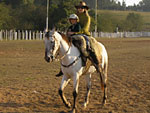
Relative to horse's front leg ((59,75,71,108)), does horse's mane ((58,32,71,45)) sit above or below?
above

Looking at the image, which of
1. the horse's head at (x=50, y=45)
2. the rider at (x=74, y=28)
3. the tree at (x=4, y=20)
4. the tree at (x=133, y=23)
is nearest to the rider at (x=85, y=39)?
the rider at (x=74, y=28)

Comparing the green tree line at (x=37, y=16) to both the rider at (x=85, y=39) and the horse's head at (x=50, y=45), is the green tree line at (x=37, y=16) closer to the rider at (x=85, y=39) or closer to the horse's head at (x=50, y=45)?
the rider at (x=85, y=39)

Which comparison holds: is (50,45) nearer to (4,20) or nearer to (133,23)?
(4,20)

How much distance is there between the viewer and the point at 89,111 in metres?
7.72

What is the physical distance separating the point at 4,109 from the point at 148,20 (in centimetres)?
14723

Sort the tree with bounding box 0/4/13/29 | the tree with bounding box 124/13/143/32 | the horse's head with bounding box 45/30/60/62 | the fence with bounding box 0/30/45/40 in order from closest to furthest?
the horse's head with bounding box 45/30/60/62 < the fence with bounding box 0/30/45/40 < the tree with bounding box 0/4/13/29 < the tree with bounding box 124/13/143/32

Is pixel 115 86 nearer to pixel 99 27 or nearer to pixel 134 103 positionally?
pixel 134 103

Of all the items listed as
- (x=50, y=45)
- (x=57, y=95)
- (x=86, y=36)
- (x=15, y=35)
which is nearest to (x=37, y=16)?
(x=15, y=35)

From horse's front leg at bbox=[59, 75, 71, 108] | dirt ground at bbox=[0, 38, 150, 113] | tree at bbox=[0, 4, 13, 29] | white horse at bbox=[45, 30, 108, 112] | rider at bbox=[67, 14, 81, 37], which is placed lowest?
dirt ground at bbox=[0, 38, 150, 113]

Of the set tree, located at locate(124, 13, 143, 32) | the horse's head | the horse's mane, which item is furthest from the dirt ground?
tree, located at locate(124, 13, 143, 32)

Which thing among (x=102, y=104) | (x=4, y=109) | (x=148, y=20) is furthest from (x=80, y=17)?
(x=148, y=20)

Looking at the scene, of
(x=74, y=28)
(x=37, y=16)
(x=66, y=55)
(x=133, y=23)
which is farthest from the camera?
(x=133, y=23)

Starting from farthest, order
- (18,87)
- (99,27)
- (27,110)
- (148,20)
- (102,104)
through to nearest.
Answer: (148,20) → (99,27) → (18,87) → (102,104) → (27,110)

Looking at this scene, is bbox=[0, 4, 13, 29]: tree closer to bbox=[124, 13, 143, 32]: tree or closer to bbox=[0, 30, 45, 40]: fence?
bbox=[0, 30, 45, 40]: fence
